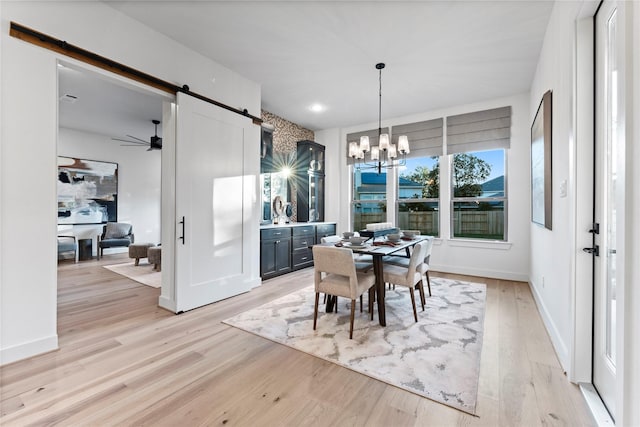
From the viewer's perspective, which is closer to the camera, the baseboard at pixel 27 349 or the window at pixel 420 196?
the baseboard at pixel 27 349

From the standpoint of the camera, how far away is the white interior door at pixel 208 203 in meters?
3.10

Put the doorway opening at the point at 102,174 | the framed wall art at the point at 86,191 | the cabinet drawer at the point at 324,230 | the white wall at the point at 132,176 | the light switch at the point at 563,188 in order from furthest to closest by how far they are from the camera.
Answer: the white wall at the point at 132,176
the framed wall art at the point at 86,191
the cabinet drawer at the point at 324,230
the doorway opening at the point at 102,174
the light switch at the point at 563,188

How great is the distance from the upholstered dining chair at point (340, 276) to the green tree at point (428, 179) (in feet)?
10.4

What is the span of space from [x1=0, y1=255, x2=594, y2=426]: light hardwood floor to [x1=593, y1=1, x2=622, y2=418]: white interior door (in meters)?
0.28

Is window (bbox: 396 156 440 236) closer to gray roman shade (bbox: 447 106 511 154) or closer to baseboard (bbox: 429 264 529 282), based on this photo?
gray roman shade (bbox: 447 106 511 154)

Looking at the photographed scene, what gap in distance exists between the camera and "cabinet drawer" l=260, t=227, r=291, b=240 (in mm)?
4402

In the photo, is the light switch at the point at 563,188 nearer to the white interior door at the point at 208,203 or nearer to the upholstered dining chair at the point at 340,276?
the upholstered dining chair at the point at 340,276

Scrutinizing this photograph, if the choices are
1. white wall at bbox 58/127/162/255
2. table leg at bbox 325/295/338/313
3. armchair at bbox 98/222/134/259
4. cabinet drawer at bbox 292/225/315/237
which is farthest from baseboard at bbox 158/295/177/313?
white wall at bbox 58/127/162/255

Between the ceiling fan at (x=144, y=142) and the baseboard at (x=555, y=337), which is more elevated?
the ceiling fan at (x=144, y=142)

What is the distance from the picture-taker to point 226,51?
3.25 m

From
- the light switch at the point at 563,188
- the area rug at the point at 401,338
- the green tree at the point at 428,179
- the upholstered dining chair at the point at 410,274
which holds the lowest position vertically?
the area rug at the point at 401,338

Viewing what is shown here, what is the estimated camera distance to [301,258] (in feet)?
17.0

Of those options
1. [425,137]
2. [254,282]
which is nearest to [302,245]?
[254,282]

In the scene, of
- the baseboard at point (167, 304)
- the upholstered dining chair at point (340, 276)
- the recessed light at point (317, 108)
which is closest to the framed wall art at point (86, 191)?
the baseboard at point (167, 304)
